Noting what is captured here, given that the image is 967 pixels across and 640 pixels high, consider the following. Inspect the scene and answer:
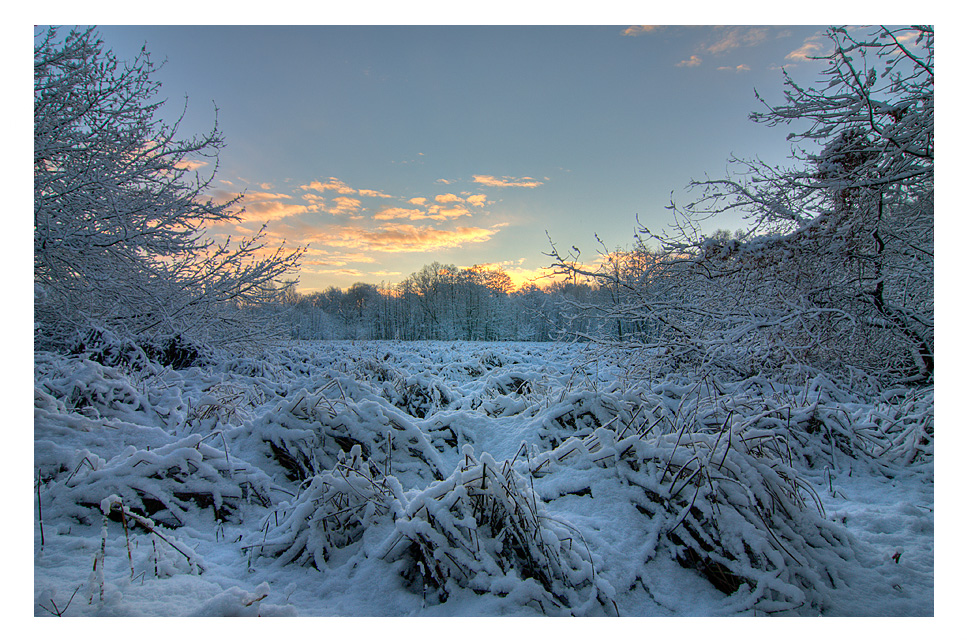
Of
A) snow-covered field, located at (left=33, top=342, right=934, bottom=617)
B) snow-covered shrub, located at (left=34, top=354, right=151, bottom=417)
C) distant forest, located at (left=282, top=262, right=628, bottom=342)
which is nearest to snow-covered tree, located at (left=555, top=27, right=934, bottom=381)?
snow-covered field, located at (left=33, top=342, right=934, bottom=617)

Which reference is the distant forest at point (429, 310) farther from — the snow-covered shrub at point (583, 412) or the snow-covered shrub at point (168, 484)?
the snow-covered shrub at point (168, 484)

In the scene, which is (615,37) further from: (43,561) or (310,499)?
(43,561)

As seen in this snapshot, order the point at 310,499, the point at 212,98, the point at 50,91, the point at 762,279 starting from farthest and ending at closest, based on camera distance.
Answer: the point at 212,98
the point at 50,91
the point at 762,279
the point at 310,499

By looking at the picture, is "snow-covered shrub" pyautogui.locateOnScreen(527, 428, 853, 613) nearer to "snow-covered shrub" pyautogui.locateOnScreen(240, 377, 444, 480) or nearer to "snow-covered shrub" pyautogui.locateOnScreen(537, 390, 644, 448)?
"snow-covered shrub" pyautogui.locateOnScreen(537, 390, 644, 448)

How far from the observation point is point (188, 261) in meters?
5.82

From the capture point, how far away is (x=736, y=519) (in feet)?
6.54

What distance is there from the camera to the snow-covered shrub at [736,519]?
1.83 meters

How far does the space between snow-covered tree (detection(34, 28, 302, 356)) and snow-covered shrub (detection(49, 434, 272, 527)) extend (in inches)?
116

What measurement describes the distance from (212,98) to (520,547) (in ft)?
19.1

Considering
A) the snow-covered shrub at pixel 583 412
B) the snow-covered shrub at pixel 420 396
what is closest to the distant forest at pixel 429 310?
the snow-covered shrub at pixel 420 396

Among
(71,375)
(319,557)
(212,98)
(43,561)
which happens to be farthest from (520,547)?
(212,98)

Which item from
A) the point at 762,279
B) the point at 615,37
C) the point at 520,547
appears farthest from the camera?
the point at 762,279

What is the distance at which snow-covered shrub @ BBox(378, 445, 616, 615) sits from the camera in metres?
1.74

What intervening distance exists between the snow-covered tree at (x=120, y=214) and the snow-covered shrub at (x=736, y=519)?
576cm
